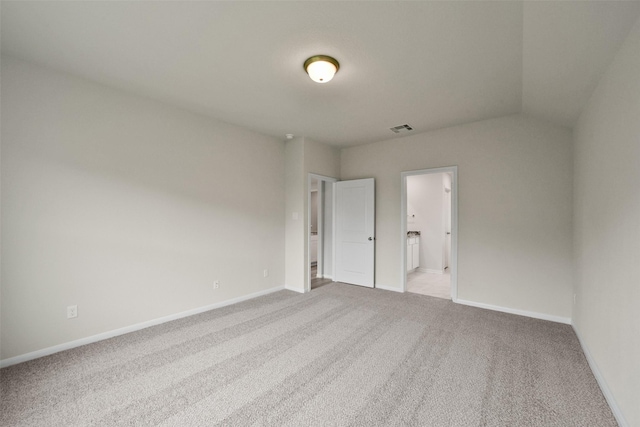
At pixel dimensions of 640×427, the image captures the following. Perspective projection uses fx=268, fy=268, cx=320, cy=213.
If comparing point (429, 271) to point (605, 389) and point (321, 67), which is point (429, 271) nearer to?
point (605, 389)

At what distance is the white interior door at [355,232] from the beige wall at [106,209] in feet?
6.28

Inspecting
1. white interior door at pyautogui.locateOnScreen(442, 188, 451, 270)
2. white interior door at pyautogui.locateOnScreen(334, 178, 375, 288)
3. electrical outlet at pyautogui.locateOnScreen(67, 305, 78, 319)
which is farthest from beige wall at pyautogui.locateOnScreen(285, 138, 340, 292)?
white interior door at pyautogui.locateOnScreen(442, 188, 451, 270)

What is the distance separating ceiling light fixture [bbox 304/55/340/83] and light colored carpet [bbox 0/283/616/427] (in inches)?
99.0

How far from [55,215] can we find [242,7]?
2.51 meters

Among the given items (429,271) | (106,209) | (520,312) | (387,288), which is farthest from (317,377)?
(429,271)

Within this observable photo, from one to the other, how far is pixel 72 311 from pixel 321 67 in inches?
129

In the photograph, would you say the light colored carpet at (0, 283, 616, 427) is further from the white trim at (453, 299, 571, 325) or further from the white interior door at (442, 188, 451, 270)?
the white interior door at (442, 188, 451, 270)

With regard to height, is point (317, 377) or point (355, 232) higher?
point (355, 232)

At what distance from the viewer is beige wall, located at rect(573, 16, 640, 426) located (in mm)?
1522

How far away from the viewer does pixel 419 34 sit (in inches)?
77.1

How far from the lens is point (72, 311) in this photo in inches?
102

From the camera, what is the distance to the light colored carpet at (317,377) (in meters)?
1.73

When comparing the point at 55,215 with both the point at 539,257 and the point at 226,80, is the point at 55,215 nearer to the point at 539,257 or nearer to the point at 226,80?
the point at 226,80

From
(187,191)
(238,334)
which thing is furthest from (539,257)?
(187,191)
